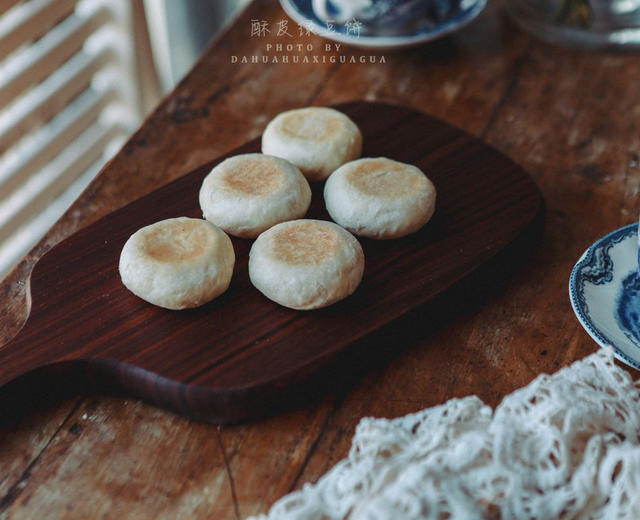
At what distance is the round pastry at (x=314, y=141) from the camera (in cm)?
94

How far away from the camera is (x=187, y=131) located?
1.17 m

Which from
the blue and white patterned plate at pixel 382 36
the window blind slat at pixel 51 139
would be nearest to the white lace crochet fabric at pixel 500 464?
the blue and white patterned plate at pixel 382 36

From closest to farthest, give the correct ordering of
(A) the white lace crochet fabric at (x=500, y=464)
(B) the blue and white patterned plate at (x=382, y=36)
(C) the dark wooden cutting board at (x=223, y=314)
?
(A) the white lace crochet fabric at (x=500, y=464), (C) the dark wooden cutting board at (x=223, y=314), (B) the blue and white patterned plate at (x=382, y=36)

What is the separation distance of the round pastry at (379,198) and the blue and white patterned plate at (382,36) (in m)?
0.39

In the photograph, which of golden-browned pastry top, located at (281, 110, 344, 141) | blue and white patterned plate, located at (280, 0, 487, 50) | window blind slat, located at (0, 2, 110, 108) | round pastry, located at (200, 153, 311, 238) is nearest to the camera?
round pastry, located at (200, 153, 311, 238)

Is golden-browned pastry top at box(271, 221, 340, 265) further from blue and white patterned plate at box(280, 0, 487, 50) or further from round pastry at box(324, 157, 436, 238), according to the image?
blue and white patterned plate at box(280, 0, 487, 50)

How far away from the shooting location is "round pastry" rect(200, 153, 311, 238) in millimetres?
853

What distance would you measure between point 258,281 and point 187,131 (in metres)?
0.47

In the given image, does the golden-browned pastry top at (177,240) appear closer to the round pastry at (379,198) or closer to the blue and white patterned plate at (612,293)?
the round pastry at (379,198)

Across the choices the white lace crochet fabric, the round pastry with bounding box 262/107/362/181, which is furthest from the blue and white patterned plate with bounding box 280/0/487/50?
the white lace crochet fabric

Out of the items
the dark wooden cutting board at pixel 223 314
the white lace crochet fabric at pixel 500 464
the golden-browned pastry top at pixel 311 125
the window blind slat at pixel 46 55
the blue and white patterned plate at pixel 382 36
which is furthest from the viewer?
the window blind slat at pixel 46 55

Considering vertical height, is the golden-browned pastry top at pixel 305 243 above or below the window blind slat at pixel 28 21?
above

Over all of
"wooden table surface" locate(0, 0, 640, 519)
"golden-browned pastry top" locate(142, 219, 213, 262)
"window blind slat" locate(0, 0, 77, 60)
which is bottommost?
"wooden table surface" locate(0, 0, 640, 519)

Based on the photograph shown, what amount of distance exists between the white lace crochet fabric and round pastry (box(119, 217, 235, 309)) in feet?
0.75
